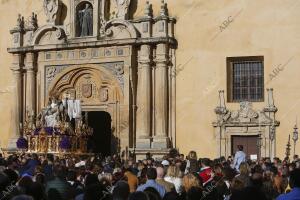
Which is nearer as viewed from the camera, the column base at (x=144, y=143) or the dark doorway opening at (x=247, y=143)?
the dark doorway opening at (x=247, y=143)

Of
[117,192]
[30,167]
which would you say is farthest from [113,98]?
[117,192]

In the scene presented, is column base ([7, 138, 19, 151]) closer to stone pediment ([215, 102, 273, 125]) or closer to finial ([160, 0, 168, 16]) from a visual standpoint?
finial ([160, 0, 168, 16])

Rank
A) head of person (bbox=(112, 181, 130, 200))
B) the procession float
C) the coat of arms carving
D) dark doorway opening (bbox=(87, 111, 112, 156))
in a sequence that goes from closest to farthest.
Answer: head of person (bbox=(112, 181, 130, 200)), the procession float, the coat of arms carving, dark doorway opening (bbox=(87, 111, 112, 156))

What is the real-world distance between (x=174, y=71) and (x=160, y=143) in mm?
3193

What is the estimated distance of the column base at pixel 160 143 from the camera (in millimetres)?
27000

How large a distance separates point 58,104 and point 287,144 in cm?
950

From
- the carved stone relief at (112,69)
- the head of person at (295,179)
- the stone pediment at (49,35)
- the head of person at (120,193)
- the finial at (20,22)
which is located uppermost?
the finial at (20,22)

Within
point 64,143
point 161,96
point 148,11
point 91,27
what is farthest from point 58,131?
point 148,11

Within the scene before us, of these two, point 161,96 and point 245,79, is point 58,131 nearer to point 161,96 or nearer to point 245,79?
point 161,96

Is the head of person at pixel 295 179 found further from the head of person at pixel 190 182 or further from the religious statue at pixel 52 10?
the religious statue at pixel 52 10

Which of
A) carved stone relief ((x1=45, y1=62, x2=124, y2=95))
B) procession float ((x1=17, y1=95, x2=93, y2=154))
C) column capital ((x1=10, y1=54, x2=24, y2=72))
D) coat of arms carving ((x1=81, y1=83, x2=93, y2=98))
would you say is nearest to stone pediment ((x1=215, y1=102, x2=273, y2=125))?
carved stone relief ((x1=45, y1=62, x2=124, y2=95))

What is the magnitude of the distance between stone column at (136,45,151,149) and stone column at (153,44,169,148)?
33 cm

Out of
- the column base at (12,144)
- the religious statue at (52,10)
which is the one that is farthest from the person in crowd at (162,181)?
the religious statue at (52,10)

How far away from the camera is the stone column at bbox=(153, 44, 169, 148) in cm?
2725
